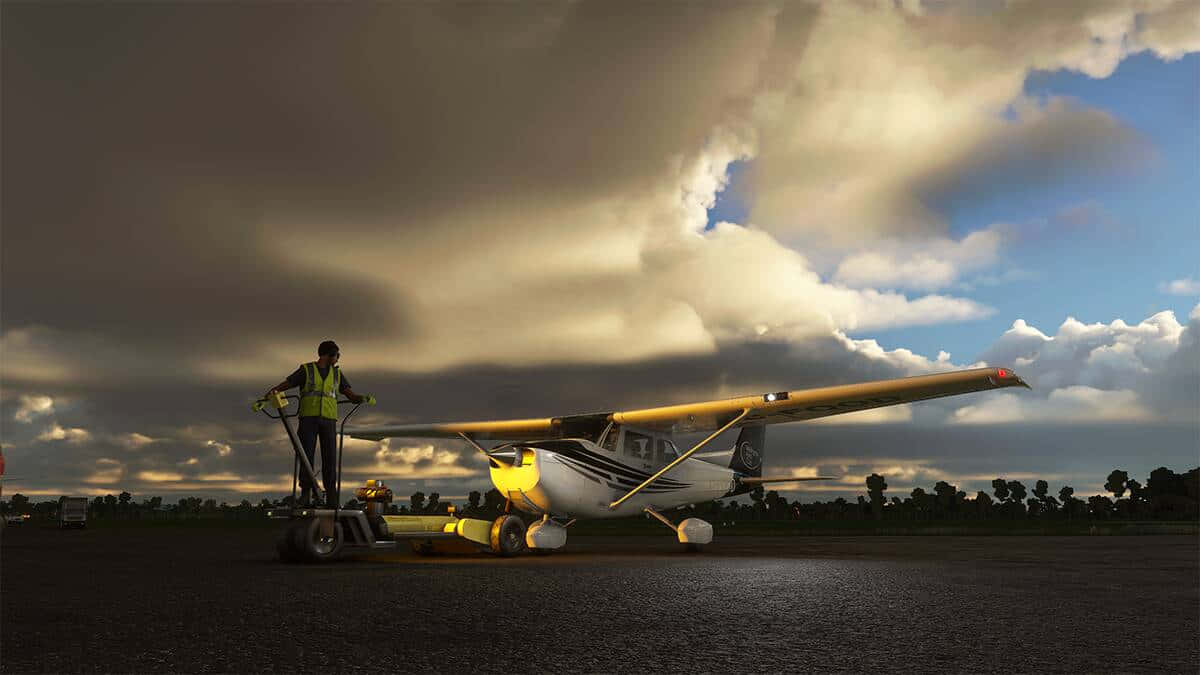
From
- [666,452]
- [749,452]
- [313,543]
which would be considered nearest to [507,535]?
[313,543]

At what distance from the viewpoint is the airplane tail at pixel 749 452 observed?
73.2ft

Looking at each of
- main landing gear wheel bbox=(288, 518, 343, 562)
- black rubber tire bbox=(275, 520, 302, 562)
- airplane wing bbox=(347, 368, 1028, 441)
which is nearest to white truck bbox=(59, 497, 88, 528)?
airplane wing bbox=(347, 368, 1028, 441)

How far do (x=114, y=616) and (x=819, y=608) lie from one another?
5176 mm

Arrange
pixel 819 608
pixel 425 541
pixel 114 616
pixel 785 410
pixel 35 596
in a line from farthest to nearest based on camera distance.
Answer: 1. pixel 785 410
2. pixel 425 541
3. pixel 35 596
4. pixel 819 608
5. pixel 114 616

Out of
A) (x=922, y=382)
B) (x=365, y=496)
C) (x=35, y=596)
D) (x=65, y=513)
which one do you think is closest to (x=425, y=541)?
(x=365, y=496)

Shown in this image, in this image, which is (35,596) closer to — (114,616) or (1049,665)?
(114,616)

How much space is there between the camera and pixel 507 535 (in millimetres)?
13617

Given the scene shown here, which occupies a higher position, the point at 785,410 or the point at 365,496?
the point at 785,410

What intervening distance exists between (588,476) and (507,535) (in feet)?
8.54

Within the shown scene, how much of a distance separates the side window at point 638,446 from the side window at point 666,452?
0.34 meters

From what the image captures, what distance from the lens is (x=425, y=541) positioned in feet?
43.9

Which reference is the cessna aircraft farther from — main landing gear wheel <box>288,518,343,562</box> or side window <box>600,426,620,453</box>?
main landing gear wheel <box>288,518,343,562</box>

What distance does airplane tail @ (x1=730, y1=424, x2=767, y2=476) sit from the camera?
22312 millimetres

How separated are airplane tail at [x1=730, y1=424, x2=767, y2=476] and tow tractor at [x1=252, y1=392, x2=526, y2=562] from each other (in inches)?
416
